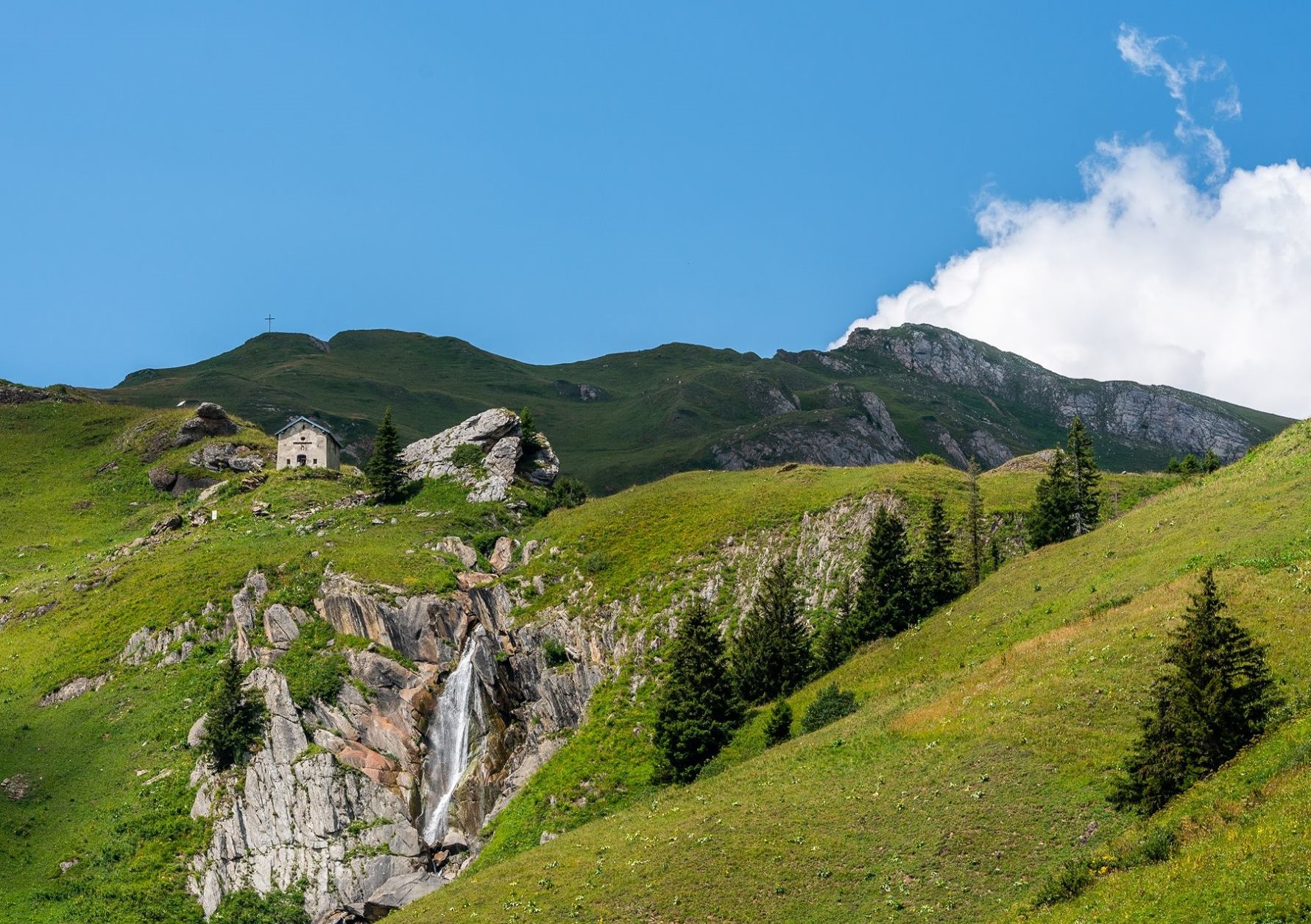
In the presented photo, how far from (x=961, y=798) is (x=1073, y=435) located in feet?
168

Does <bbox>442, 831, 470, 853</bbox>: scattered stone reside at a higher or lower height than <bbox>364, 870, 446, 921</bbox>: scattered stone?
higher

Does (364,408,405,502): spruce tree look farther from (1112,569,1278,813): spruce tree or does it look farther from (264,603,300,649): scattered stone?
(1112,569,1278,813): spruce tree

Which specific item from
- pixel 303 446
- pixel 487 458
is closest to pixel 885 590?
pixel 487 458

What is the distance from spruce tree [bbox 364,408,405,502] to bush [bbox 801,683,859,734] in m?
61.8

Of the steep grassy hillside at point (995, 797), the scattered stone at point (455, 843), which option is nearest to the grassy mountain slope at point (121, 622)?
the scattered stone at point (455, 843)

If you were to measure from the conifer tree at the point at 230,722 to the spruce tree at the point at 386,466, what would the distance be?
3449cm

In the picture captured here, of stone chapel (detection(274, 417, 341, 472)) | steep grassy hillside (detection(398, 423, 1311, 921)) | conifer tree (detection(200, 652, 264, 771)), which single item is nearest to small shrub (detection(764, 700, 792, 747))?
steep grassy hillside (detection(398, 423, 1311, 921))

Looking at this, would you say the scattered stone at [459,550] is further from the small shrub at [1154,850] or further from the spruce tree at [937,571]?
the small shrub at [1154,850]

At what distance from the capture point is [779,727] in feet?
201

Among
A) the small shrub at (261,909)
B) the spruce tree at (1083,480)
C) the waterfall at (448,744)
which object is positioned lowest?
the small shrub at (261,909)

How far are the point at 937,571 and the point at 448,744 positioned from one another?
39.6 metres

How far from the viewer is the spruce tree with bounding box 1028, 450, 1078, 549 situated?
7825cm

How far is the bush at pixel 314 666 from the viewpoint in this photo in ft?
251

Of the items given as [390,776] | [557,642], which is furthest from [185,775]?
[557,642]
